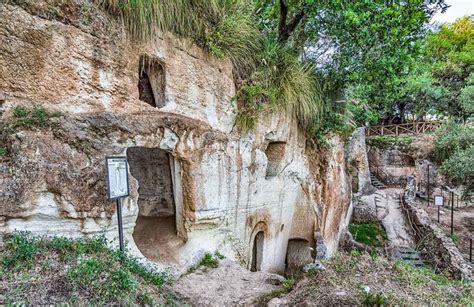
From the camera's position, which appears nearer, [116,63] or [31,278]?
A: [31,278]

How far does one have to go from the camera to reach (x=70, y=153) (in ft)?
12.0

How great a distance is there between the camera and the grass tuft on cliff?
8.46ft

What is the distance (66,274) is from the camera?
2783 millimetres

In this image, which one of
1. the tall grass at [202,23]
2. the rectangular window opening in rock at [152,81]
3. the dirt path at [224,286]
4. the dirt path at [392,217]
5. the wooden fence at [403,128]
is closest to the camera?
the dirt path at [224,286]

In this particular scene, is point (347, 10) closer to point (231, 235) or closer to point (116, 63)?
point (116, 63)

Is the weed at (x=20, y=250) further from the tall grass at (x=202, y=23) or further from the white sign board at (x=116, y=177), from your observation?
the tall grass at (x=202, y=23)

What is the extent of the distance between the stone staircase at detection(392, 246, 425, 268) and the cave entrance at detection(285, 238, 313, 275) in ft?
13.7

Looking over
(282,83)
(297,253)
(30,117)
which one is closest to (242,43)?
(282,83)

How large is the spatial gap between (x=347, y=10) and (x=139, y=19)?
3.64 m

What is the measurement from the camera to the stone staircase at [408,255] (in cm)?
1092

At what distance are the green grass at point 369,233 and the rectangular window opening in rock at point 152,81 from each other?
11099 mm

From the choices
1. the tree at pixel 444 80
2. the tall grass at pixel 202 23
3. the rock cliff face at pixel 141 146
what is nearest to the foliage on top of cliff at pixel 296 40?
the tall grass at pixel 202 23

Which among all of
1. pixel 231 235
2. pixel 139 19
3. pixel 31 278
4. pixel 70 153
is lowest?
pixel 231 235

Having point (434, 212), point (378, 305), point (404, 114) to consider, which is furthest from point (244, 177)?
point (404, 114)
